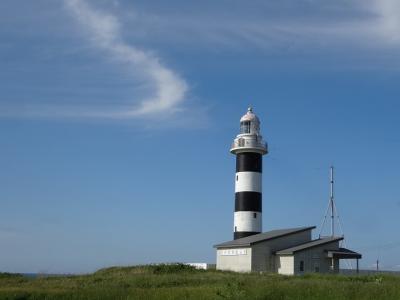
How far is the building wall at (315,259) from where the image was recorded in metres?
35.5

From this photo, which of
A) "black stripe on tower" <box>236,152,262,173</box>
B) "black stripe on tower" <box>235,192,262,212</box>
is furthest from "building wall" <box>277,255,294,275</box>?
Result: "black stripe on tower" <box>236,152,262,173</box>

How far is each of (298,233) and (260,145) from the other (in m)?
6.46

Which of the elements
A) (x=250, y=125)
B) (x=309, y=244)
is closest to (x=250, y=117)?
(x=250, y=125)

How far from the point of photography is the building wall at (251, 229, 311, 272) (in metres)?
36.0

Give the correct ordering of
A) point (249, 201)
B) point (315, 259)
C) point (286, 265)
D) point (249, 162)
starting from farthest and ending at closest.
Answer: point (249, 162) → point (249, 201) → point (315, 259) → point (286, 265)

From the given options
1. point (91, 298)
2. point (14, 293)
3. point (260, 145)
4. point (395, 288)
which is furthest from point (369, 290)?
point (260, 145)

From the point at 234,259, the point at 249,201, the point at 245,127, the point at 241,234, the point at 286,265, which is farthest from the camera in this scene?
the point at 245,127

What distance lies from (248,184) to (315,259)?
6653 mm

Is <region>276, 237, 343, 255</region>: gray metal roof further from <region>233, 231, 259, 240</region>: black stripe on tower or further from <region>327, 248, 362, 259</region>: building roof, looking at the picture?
<region>233, 231, 259, 240</region>: black stripe on tower

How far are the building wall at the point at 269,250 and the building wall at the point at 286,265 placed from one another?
375mm

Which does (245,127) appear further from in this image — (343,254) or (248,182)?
(343,254)

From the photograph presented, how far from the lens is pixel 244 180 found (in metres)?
39.7

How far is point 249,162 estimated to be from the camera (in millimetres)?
40219

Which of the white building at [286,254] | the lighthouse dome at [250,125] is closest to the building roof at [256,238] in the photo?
the white building at [286,254]
